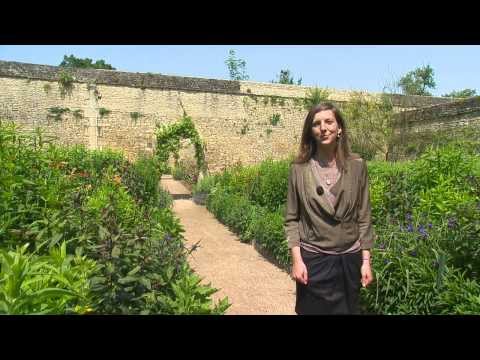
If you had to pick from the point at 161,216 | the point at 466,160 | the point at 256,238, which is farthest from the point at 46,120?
the point at 466,160

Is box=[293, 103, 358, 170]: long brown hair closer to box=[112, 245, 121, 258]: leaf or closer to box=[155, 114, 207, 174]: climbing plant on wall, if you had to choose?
box=[112, 245, 121, 258]: leaf

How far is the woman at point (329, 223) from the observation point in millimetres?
2238

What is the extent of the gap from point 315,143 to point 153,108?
15714 mm

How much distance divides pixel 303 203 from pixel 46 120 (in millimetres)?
15703

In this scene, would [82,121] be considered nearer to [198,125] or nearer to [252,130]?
[198,125]

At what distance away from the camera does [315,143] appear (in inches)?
96.0

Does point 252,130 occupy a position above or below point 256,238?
above

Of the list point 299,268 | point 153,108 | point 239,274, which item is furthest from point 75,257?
point 153,108

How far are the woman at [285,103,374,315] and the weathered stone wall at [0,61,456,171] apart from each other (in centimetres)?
1539

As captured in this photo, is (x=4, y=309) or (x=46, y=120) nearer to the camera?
(x=4, y=309)

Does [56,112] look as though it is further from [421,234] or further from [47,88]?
[421,234]

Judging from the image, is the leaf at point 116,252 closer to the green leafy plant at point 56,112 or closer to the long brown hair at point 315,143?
the long brown hair at point 315,143

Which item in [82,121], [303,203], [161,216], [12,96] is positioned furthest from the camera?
[82,121]
